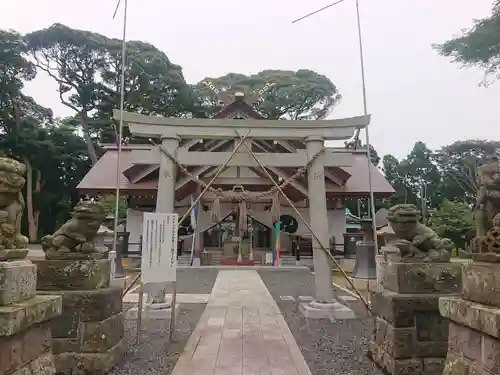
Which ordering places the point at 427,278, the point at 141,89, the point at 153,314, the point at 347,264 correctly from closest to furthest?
the point at 427,278
the point at 153,314
the point at 347,264
the point at 141,89

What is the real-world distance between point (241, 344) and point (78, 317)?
167 cm

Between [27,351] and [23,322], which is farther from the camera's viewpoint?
[27,351]

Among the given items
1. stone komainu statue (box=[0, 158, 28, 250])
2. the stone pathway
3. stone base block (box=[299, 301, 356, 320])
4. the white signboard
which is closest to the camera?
stone komainu statue (box=[0, 158, 28, 250])

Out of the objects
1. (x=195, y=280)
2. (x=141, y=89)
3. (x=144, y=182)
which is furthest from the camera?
(x=141, y=89)

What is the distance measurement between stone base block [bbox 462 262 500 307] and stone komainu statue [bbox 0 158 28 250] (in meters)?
3.12

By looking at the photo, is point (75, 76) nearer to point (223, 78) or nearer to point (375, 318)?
A: point (223, 78)

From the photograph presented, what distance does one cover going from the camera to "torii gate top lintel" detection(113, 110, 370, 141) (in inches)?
314

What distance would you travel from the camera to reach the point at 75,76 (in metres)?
29.4

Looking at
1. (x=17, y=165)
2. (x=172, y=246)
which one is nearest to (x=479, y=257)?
(x=17, y=165)

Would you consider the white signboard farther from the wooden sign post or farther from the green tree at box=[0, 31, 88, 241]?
the green tree at box=[0, 31, 88, 241]

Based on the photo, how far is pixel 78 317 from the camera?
380cm

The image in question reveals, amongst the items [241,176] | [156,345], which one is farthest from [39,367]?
[241,176]

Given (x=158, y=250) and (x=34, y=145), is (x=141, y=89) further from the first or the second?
(x=158, y=250)

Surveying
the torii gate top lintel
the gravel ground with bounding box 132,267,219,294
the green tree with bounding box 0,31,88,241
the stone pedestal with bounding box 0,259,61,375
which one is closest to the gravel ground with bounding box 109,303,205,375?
the stone pedestal with bounding box 0,259,61,375
